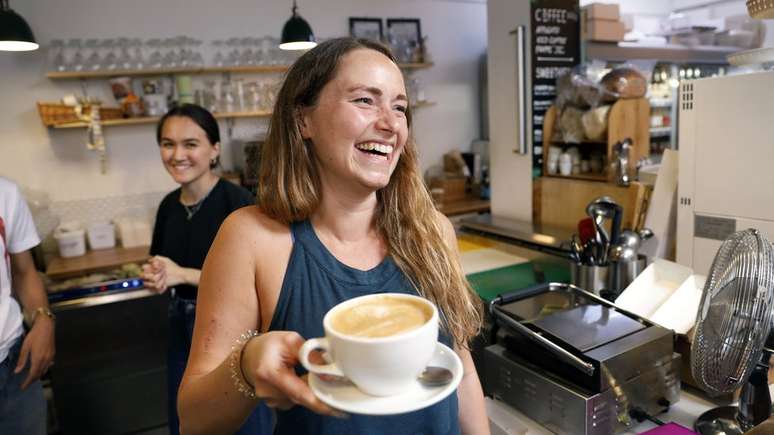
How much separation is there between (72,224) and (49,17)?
1400mm

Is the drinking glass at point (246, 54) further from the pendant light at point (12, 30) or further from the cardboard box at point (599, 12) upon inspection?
the cardboard box at point (599, 12)

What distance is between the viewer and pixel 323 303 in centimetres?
98

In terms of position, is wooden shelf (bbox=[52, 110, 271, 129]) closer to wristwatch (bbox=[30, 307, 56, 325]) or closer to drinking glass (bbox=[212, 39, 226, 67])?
drinking glass (bbox=[212, 39, 226, 67])

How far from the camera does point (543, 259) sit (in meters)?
2.70

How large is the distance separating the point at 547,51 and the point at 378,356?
3141 millimetres

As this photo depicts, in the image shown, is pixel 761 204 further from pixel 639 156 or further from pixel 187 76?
pixel 187 76

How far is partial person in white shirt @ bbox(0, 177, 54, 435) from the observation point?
1693 mm

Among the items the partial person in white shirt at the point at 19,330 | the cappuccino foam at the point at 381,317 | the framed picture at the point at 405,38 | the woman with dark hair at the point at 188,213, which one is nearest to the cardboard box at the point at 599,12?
the framed picture at the point at 405,38

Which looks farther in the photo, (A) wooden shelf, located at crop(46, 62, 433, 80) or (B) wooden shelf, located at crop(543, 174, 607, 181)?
(A) wooden shelf, located at crop(46, 62, 433, 80)

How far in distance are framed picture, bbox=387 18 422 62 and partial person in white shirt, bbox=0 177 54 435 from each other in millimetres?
3337

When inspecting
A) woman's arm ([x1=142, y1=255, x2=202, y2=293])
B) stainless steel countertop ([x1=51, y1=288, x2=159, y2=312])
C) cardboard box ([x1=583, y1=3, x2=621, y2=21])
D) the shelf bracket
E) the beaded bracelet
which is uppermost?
cardboard box ([x1=583, y1=3, x2=621, y2=21])

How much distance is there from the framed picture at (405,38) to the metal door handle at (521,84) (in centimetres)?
149

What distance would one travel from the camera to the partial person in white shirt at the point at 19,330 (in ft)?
5.56

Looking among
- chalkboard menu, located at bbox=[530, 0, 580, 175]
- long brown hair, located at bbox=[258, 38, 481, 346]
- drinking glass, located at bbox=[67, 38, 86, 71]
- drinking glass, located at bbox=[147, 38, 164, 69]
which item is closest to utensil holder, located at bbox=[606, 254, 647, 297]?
long brown hair, located at bbox=[258, 38, 481, 346]
